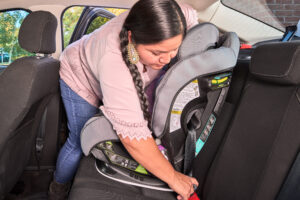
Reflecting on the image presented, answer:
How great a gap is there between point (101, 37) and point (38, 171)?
1.05 m

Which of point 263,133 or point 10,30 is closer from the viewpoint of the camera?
point 263,133

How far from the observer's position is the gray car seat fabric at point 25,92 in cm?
106

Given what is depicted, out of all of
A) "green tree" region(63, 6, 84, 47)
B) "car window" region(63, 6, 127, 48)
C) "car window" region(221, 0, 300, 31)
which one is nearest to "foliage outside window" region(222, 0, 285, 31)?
"car window" region(221, 0, 300, 31)

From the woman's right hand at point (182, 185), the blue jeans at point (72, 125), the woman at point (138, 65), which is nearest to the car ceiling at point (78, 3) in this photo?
the blue jeans at point (72, 125)

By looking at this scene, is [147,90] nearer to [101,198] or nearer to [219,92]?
[219,92]

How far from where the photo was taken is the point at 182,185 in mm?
939

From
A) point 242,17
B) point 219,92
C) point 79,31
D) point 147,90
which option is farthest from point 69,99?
point 242,17

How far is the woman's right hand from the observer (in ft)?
3.04

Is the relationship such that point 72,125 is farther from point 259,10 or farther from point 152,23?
point 259,10

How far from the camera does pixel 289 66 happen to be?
0.77 meters

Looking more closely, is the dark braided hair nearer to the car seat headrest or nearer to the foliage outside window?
the car seat headrest

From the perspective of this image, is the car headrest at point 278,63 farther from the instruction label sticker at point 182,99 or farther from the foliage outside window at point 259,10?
the foliage outside window at point 259,10

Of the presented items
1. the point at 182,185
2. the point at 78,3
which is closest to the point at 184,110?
the point at 182,185

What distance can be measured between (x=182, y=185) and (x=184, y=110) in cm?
25
